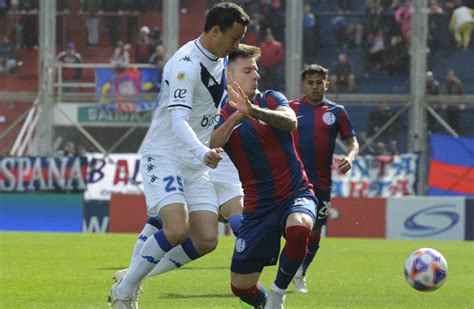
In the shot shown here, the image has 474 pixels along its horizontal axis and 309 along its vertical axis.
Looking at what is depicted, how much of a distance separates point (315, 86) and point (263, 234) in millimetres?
4013

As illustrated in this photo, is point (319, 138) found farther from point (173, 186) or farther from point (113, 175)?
point (113, 175)

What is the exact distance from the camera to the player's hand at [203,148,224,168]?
25.5ft

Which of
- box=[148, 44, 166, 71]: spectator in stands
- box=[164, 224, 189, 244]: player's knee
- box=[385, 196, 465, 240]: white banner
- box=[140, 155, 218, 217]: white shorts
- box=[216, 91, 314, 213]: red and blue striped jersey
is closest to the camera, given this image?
box=[216, 91, 314, 213]: red and blue striped jersey

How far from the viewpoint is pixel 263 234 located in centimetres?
828

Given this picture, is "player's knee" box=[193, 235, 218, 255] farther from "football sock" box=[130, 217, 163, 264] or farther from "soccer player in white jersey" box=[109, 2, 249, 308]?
"football sock" box=[130, 217, 163, 264]

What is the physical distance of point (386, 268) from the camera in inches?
591

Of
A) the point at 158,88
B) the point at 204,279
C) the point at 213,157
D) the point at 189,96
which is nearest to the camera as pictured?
the point at 213,157

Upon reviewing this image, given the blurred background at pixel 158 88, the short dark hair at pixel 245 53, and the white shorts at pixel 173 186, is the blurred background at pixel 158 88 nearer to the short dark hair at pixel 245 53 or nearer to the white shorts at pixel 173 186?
the white shorts at pixel 173 186

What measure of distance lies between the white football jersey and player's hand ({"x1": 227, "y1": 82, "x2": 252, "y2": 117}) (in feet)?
1.27

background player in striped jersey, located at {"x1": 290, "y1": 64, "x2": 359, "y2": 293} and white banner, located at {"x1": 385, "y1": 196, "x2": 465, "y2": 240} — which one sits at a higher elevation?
background player in striped jersey, located at {"x1": 290, "y1": 64, "x2": 359, "y2": 293}

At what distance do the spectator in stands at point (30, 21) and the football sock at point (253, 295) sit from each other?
2247 centimetres

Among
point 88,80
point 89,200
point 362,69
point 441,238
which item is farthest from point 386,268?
point 88,80

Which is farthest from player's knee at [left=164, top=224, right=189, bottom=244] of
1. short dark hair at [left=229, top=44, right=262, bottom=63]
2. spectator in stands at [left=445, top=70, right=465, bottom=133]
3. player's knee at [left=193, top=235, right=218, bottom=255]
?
spectator in stands at [left=445, top=70, right=465, bottom=133]

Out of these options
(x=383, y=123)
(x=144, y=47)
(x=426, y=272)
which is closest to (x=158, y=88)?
(x=144, y=47)
